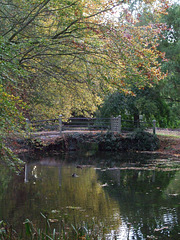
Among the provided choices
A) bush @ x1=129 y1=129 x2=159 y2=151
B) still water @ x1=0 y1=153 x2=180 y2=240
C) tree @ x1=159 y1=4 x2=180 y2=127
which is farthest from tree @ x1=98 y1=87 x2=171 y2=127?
still water @ x1=0 y1=153 x2=180 y2=240

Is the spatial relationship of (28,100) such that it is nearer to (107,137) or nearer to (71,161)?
(71,161)

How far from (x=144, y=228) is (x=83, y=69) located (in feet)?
13.6

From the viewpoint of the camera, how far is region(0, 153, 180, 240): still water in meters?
7.14

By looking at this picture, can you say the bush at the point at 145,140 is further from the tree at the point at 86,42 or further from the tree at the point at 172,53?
the tree at the point at 86,42

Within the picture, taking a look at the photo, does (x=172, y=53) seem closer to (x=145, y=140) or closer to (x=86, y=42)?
(x=145, y=140)

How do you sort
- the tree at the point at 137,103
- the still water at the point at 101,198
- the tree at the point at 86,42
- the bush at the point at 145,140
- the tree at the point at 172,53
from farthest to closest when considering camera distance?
the tree at the point at 137,103, the bush at the point at 145,140, the tree at the point at 172,53, the tree at the point at 86,42, the still water at the point at 101,198

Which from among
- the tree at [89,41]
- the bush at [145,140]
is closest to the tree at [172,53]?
the bush at [145,140]

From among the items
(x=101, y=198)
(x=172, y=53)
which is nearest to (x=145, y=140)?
(x=172, y=53)

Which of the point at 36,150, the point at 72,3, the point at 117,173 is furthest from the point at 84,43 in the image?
the point at 36,150

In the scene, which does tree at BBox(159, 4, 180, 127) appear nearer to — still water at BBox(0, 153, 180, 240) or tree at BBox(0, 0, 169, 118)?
still water at BBox(0, 153, 180, 240)

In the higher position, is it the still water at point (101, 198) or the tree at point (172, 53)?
the tree at point (172, 53)

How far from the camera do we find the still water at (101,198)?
23.4 ft

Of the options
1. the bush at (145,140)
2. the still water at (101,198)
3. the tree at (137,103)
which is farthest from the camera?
the tree at (137,103)

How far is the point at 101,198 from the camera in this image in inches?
375
